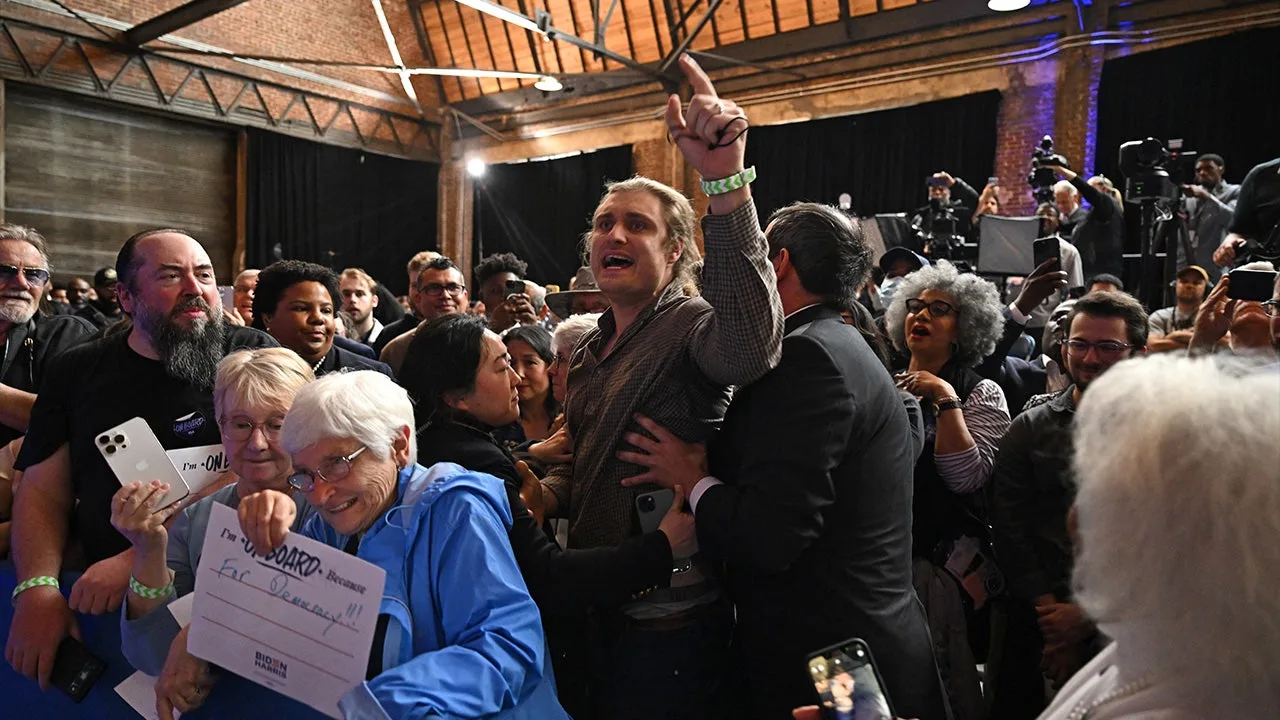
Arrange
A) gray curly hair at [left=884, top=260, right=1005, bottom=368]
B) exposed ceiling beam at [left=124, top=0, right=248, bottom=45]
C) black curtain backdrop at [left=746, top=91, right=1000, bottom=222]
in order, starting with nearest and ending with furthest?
gray curly hair at [left=884, top=260, right=1005, bottom=368] < black curtain backdrop at [left=746, top=91, right=1000, bottom=222] < exposed ceiling beam at [left=124, top=0, right=248, bottom=45]

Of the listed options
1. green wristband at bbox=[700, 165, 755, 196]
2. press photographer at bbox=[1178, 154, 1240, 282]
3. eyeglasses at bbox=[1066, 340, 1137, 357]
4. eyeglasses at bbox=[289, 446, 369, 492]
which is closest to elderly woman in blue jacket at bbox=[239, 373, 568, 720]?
eyeglasses at bbox=[289, 446, 369, 492]

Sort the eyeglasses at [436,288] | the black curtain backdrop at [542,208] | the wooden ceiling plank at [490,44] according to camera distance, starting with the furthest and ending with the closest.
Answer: the black curtain backdrop at [542,208] < the wooden ceiling plank at [490,44] < the eyeglasses at [436,288]

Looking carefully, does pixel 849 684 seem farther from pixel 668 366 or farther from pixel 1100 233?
pixel 1100 233

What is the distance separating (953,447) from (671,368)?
42.8 inches

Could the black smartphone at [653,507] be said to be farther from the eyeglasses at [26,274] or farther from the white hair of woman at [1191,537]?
the eyeglasses at [26,274]

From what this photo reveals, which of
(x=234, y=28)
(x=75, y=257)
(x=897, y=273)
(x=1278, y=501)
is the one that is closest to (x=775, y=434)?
(x=1278, y=501)

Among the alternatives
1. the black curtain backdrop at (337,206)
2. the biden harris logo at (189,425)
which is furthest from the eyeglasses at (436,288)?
the black curtain backdrop at (337,206)

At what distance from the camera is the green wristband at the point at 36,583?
6.34ft

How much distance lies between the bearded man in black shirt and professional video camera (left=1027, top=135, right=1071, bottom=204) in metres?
5.89

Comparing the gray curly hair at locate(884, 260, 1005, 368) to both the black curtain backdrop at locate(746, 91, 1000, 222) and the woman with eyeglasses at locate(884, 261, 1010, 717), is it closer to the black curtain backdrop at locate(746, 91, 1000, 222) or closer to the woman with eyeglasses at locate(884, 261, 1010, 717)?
the woman with eyeglasses at locate(884, 261, 1010, 717)

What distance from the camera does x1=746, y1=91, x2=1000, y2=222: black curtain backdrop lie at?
388 inches

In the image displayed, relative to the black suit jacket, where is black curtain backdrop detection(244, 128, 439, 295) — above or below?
above

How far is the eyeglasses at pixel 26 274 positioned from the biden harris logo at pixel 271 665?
6.94ft

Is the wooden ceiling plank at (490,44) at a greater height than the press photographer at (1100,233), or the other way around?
the wooden ceiling plank at (490,44)
